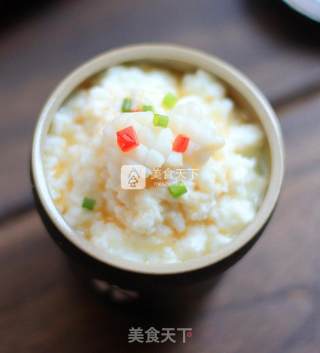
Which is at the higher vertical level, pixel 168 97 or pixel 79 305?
pixel 168 97

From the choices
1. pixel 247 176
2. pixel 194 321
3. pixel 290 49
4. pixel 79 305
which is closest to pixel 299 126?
pixel 290 49

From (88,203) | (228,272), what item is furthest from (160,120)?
(228,272)

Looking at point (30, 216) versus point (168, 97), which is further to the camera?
point (30, 216)

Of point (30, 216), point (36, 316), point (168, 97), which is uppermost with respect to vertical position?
point (168, 97)

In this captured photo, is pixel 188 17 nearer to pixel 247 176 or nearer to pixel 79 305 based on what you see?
pixel 247 176

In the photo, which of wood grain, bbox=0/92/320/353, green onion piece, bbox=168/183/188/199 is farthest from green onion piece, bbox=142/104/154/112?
wood grain, bbox=0/92/320/353

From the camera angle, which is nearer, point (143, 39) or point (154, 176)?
point (154, 176)

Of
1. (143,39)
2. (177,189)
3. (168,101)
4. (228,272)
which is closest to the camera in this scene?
(177,189)

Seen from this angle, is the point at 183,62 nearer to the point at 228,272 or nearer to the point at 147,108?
the point at 147,108
